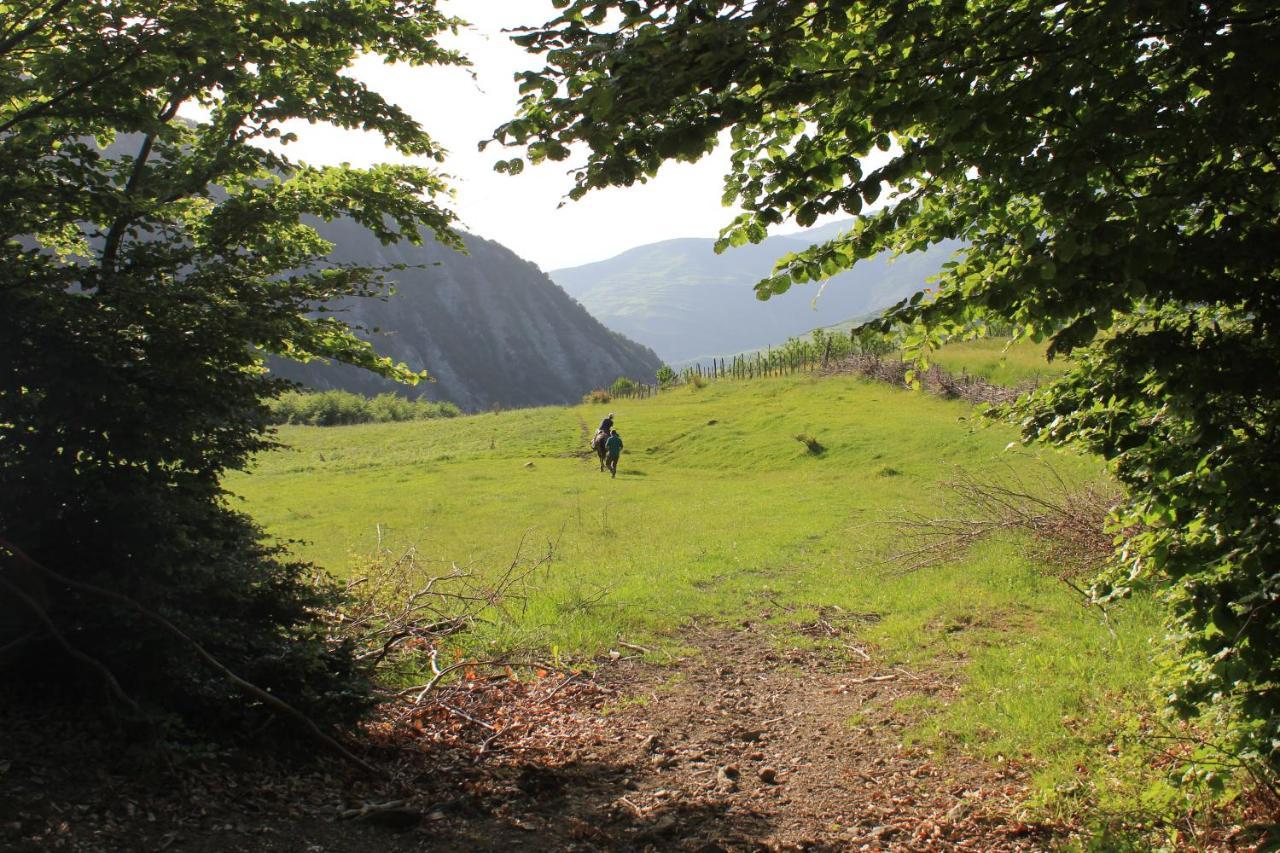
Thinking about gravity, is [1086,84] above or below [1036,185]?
above

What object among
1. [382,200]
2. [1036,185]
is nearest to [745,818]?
[1036,185]

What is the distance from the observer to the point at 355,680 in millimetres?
6176

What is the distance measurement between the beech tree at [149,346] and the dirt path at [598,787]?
708 mm

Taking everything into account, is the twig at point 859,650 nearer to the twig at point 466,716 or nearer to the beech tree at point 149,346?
the twig at point 466,716

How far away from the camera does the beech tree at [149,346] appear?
204 inches

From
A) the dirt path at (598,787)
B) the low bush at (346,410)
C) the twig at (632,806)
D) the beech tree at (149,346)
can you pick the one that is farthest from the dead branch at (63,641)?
the low bush at (346,410)

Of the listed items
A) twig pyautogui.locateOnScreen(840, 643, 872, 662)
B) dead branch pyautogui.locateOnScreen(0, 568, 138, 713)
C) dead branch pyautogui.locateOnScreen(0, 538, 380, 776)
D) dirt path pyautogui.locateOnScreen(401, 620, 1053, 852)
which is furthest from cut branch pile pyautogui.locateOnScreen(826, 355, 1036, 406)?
dead branch pyautogui.locateOnScreen(0, 568, 138, 713)

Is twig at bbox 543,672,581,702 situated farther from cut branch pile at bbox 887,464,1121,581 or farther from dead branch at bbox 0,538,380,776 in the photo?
cut branch pile at bbox 887,464,1121,581

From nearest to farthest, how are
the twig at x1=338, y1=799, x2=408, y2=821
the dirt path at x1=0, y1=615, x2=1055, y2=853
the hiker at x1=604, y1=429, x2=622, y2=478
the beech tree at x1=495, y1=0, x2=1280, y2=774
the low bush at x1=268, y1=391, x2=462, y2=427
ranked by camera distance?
the beech tree at x1=495, y1=0, x2=1280, y2=774 → the dirt path at x1=0, y1=615, x2=1055, y2=853 → the twig at x1=338, y1=799, x2=408, y2=821 → the hiker at x1=604, y1=429, x2=622, y2=478 → the low bush at x1=268, y1=391, x2=462, y2=427

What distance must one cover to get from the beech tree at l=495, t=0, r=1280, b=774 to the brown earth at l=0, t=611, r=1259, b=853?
79.1 inches

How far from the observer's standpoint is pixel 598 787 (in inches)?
237

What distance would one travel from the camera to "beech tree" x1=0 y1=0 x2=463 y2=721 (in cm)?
518

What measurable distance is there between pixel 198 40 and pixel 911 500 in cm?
1851

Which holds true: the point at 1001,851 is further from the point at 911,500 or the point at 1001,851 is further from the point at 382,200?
the point at 911,500
